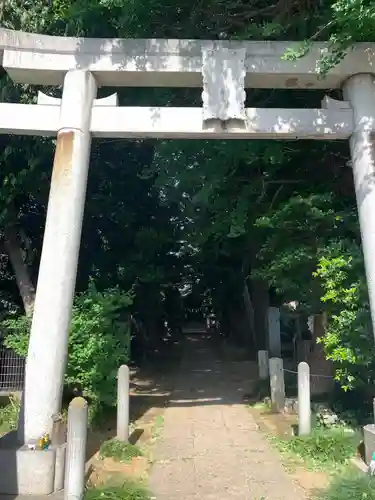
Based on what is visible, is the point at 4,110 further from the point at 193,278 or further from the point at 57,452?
the point at 193,278

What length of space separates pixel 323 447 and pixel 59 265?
4494 mm

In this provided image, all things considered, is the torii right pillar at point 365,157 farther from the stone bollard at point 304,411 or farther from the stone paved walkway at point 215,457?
the stone paved walkway at point 215,457

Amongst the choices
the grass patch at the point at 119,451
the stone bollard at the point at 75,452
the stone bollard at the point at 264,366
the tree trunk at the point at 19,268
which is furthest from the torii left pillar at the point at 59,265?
the stone bollard at the point at 264,366

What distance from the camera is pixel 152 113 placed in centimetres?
711

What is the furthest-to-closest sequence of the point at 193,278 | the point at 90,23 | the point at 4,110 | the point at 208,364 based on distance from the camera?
the point at 193,278, the point at 208,364, the point at 90,23, the point at 4,110

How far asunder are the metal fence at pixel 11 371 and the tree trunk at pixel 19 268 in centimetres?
151

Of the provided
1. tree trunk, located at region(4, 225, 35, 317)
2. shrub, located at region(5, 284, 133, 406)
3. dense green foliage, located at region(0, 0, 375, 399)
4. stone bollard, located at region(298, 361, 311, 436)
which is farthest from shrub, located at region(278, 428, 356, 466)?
tree trunk, located at region(4, 225, 35, 317)

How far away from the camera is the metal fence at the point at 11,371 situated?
10.6m

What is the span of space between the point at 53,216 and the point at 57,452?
3.04 metres

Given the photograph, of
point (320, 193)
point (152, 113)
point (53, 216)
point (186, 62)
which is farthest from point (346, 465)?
point (186, 62)

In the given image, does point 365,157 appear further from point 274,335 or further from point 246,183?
point 274,335

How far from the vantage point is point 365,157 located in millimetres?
7129

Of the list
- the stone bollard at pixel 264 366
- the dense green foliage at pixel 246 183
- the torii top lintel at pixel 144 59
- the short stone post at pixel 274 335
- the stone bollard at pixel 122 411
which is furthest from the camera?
the short stone post at pixel 274 335

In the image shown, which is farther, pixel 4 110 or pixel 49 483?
pixel 4 110
